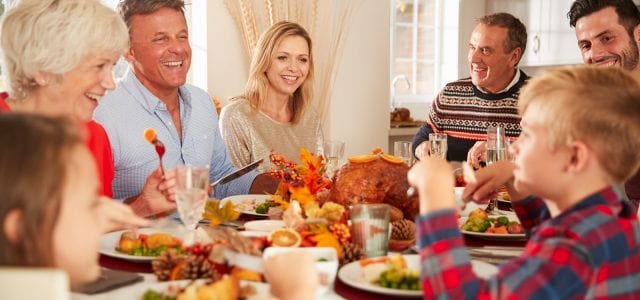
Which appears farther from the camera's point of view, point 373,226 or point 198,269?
point 373,226

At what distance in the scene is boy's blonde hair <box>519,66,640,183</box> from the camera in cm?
130

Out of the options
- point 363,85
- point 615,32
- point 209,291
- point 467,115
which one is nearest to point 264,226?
point 209,291

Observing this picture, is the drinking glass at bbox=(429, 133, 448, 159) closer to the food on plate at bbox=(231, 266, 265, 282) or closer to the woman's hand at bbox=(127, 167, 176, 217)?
the woman's hand at bbox=(127, 167, 176, 217)

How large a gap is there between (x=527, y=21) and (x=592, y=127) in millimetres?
4925

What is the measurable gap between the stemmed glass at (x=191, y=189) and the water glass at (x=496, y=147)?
1.18 meters

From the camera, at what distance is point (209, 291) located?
119 cm

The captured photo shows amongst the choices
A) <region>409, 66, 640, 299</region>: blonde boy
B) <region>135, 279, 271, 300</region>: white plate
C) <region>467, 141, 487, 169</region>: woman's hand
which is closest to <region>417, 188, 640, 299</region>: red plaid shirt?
<region>409, 66, 640, 299</region>: blonde boy

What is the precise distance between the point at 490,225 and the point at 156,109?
4.27 ft

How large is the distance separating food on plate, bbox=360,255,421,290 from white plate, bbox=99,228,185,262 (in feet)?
1.51

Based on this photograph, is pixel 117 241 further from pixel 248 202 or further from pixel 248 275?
pixel 248 202

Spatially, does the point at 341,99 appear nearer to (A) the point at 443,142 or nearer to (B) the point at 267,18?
(B) the point at 267,18

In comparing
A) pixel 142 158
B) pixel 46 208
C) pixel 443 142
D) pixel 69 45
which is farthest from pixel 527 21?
pixel 46 208

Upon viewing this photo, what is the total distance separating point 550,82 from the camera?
1358mm

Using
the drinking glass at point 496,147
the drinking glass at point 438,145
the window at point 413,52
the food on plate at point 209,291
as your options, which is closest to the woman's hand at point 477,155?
the drinking glass at point 438,145
